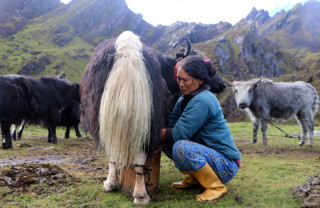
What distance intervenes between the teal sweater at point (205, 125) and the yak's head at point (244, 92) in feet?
17.0

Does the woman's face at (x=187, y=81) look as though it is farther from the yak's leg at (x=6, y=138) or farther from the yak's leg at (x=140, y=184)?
the yak's leg at (x=6, y=138)

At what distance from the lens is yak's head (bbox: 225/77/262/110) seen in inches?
290

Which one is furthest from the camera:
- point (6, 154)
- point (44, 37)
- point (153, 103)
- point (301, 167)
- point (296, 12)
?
point (296, 12)

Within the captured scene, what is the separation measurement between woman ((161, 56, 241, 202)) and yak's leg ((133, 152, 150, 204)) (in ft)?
1.01

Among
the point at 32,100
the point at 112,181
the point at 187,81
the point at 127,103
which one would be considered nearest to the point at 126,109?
the point at 127,103

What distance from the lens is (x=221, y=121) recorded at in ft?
8.01

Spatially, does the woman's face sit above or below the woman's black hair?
below

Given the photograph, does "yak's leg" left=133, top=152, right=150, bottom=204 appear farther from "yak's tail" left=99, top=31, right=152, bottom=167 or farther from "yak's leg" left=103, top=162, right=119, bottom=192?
"yak's leg" left=103, top=162, right=119, bottom=192

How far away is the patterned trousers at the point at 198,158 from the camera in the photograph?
222 cm

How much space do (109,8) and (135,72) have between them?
130752 millimetres

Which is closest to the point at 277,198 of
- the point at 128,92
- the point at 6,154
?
the point at 128,92

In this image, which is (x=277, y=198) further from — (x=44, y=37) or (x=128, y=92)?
(x=44, y=37)

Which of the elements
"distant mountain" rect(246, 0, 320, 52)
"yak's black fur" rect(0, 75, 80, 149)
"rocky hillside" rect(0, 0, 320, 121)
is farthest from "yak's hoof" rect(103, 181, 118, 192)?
"distant mountain" rect(246, 0, 320, 52)

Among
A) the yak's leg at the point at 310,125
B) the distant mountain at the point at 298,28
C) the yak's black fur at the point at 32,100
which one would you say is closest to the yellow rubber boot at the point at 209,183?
the yak's black fur at the point at 32,100
